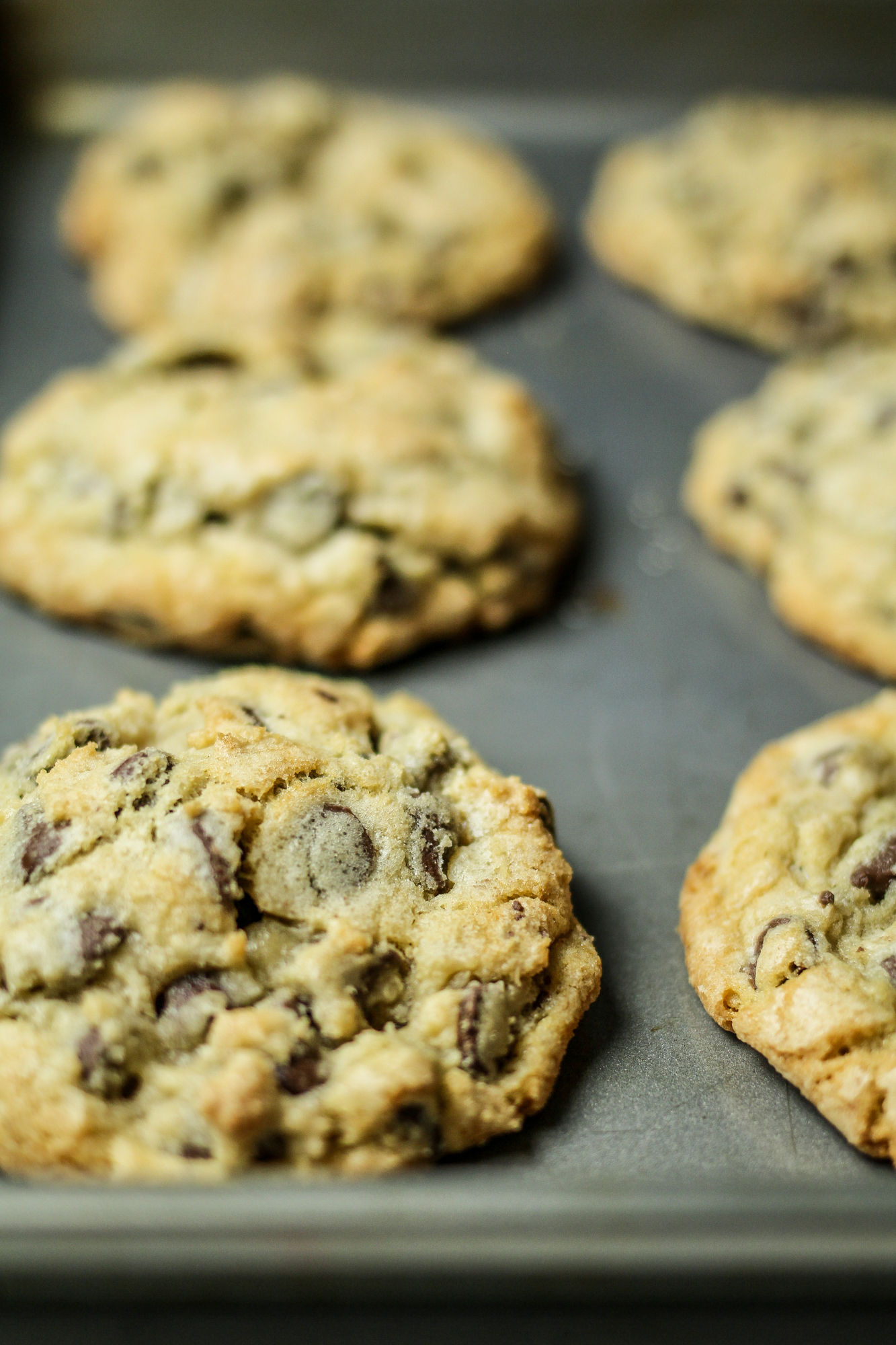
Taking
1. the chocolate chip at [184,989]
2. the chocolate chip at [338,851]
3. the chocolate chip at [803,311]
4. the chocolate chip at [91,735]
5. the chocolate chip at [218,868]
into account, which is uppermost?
the chocolate chip at [803,311]

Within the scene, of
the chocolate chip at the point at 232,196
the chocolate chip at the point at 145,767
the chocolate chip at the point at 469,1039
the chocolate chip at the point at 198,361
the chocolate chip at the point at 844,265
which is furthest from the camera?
the chocolate chip at the point at 232,196

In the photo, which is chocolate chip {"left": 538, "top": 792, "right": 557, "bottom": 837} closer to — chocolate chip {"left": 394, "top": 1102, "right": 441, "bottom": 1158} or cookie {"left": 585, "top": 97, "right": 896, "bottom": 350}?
chocolate chip {"left": 394, "top": 1102, "right": 441, "bottom": 1158}

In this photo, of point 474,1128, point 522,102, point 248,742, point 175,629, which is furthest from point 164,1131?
point 522,102

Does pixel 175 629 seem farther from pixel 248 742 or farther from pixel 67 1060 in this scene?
pixel 67 1060

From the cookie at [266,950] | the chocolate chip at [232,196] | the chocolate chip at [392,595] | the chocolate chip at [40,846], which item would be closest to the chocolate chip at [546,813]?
the cookie at [266,950]

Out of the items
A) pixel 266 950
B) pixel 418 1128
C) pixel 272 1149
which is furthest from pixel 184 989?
pixel 418 1128

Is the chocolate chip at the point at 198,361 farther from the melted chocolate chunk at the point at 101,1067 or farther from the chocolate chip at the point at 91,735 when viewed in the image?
the melted chocolate chunk at the point at 101,1067

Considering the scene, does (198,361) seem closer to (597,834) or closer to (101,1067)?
(597,834)

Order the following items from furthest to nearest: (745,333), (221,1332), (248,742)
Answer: (745,333) → (248,742) → (221,1332)
